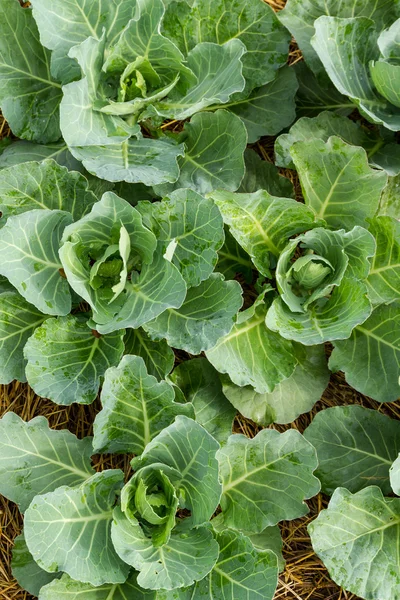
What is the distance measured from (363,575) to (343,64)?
148cm

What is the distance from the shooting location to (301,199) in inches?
93.4

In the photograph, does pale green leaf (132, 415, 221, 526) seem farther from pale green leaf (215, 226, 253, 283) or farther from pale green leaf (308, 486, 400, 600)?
pale green leaf (215, 226, 253, 283)

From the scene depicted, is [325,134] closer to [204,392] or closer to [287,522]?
[204,392]

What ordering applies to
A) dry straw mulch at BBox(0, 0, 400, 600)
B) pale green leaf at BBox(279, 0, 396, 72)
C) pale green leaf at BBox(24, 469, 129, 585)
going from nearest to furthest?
pale green leaf at BBox(24, 469, 129, 585), dry straw mulch at BBox(0, 0, 400, 600), pale green leaf at BBox(279, 0, 396, 72)

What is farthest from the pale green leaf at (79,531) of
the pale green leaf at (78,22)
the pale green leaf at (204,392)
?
the pale green leaf at (78,22)

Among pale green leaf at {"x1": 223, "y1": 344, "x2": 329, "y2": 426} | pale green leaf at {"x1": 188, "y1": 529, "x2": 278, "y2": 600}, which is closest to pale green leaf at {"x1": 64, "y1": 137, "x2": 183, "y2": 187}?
pale green leaf at {"x1": 223, "y1": 344, "x2": 329, "y2": 426}

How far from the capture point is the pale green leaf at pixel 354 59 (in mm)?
2070

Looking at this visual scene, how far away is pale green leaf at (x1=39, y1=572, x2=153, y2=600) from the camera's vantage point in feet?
6.20

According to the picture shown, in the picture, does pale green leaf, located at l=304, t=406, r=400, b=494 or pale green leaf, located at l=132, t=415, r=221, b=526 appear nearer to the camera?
pale green leaf, located at l=132, t=415, r=221, b=526

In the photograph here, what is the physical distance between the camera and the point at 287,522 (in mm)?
2170

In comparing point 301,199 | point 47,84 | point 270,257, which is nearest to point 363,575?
point 270,257

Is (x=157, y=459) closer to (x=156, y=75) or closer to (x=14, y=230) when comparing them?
(x=14, y=230)

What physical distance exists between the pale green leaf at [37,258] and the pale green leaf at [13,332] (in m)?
0.14

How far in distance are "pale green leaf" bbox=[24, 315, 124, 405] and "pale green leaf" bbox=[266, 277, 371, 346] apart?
45 centimetres
